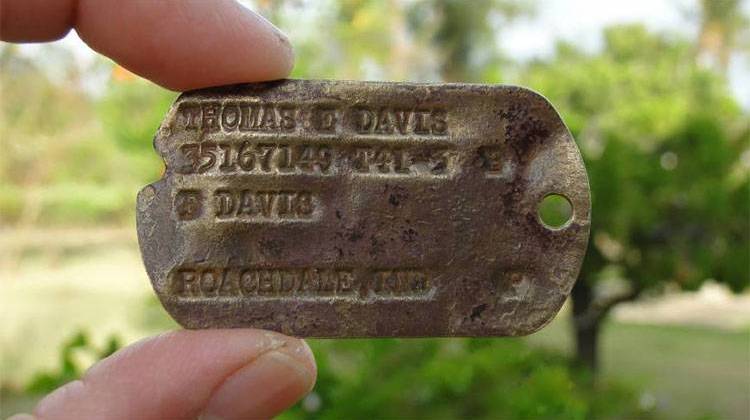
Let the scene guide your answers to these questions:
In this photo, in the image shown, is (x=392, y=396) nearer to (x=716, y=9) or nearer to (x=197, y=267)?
(x=197, y=267)

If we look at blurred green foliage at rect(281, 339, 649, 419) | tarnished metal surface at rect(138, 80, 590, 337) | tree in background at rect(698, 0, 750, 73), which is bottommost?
blurred green foliage at rect(281, 339, 649, 419)

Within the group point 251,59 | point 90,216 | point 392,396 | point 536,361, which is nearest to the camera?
point 251,59

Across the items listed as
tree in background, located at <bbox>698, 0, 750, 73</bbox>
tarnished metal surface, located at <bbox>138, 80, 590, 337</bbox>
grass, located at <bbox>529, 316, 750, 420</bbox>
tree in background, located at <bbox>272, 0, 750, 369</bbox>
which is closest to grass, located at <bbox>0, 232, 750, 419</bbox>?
grass, located at <bbox>529, 316, 750, 420</bbox>

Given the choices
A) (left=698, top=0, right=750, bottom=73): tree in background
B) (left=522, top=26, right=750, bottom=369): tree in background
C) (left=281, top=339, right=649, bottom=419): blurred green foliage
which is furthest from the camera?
(left=698, top=0, right=750, bottom=73): tree in background

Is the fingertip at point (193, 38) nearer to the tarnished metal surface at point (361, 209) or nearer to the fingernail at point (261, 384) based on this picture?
the tarnished metal surface at point (361, 209)

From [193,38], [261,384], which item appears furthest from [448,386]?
[193,38]

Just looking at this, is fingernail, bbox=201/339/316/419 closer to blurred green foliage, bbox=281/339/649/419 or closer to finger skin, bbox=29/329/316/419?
finger skin, bbox=29/329/316/419

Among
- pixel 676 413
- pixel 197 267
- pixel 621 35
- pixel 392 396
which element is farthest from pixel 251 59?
pixel 621 35
